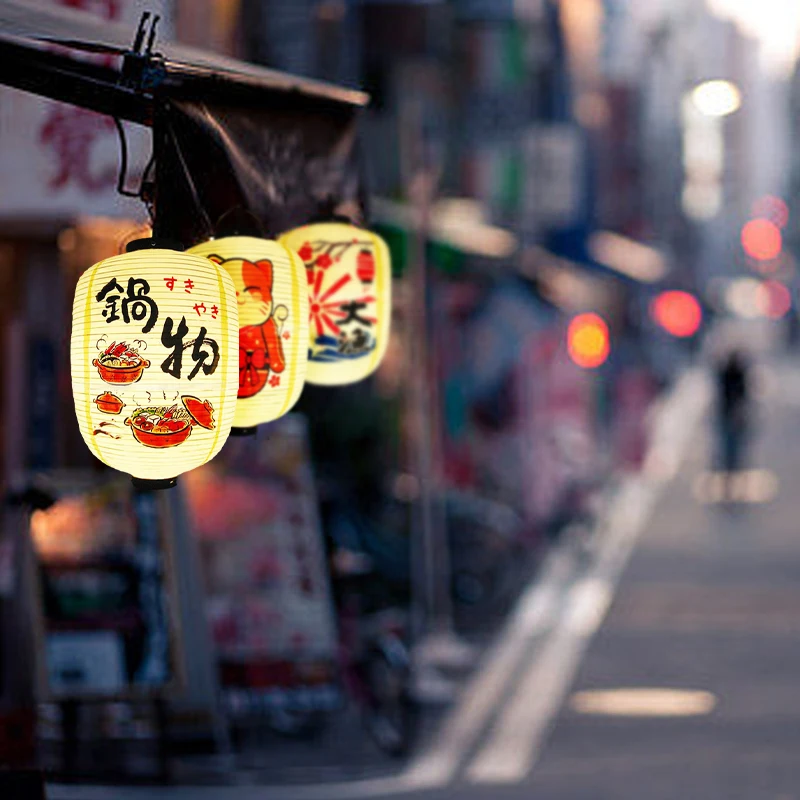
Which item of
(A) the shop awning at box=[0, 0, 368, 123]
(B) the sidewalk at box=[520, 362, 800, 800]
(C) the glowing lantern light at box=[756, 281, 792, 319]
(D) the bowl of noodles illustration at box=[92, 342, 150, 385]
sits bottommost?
(C) the glowing lantern light at box=[756, 281, 792, 319]

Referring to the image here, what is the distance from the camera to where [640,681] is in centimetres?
1616

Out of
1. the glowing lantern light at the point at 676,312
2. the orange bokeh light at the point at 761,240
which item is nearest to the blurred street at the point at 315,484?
the glowing lantern light at the point at 676,312

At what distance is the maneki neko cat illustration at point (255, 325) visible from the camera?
758cm

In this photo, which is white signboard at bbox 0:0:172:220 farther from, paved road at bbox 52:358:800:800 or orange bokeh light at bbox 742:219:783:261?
orange bokeh light at bbox 742:219:783:261

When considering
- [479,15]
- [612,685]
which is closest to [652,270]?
[479,15]

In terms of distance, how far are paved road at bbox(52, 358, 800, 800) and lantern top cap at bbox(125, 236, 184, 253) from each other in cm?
406

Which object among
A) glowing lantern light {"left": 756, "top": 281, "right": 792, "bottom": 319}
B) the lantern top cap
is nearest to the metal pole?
the lantern top cap

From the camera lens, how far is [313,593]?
14.3m

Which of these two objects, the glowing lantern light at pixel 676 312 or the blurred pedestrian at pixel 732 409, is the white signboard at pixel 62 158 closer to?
the blurred pedestrian at pixel 732 409

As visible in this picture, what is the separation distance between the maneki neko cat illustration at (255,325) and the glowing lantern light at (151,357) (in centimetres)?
64

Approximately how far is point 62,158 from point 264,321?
3.73 meters

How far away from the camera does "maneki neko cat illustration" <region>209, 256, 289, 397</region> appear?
7578 mm

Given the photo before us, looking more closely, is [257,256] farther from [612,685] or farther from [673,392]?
[673,392]

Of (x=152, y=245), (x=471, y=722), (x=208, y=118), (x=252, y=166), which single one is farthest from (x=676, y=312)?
(x=152, y=245)
